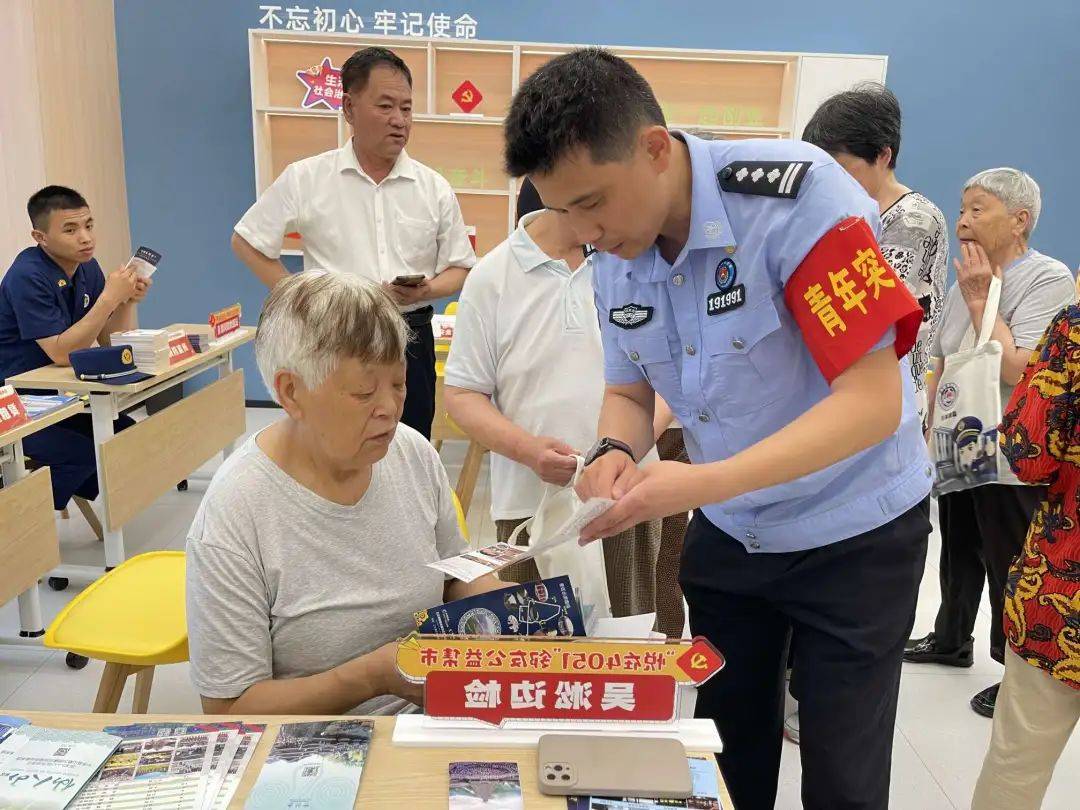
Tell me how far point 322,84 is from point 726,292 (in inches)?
193

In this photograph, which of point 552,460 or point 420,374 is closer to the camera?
point 552,460

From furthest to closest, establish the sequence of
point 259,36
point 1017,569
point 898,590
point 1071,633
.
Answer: point 259,36 → point 1017,569 → point 1071,633 → point 898,590

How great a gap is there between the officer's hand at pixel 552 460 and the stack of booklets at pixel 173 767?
823 millimetres

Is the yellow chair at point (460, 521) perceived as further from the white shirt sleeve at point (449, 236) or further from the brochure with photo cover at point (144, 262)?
the brochure with photo cover at point (144, 262)

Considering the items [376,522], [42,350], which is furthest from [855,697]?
[42,350]

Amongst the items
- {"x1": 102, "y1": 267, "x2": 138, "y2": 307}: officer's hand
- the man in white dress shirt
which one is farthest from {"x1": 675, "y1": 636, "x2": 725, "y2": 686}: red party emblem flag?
{"x1": 102, "y1": 267, "x2": 138, "y2": 307}: officer's hand

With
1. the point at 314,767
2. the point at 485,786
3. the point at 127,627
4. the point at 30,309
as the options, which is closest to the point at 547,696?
the point at 485,786

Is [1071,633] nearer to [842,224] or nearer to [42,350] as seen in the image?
[842,224]

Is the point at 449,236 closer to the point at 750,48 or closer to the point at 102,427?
the point at 102,427

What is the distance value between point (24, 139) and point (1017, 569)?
212 inches

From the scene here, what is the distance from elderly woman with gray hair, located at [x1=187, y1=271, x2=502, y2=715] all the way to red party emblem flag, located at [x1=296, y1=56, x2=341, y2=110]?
458 cm

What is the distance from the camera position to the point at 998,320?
2600 mm

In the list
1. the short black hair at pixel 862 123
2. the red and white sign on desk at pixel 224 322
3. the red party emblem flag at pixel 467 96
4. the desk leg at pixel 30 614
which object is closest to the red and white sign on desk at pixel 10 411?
the desk leg at pixel 30 614

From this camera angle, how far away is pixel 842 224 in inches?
44.8
